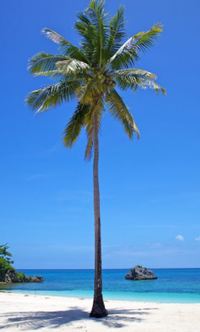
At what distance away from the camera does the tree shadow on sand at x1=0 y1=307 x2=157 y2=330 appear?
1338cm

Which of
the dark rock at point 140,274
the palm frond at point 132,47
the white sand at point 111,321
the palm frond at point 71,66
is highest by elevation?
the palm frond at point 132,47

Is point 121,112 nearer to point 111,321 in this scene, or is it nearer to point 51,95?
point 51,95

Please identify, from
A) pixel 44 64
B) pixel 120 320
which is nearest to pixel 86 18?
pixel 44 64

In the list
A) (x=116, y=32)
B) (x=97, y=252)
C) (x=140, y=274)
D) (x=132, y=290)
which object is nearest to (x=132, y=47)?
(x=116, y=32)

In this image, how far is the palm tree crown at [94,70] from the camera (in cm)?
1594

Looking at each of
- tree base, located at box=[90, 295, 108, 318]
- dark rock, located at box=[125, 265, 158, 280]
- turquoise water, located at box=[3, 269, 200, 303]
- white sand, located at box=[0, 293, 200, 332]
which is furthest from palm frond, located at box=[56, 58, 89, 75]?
dark rock, located at box=[125, 265, 158, 280]

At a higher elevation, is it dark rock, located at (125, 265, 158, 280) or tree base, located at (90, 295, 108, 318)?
dark rock, located at (125, 265, 158, 280)

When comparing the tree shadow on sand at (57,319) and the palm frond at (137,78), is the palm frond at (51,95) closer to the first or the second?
the palm frond at (137,78)

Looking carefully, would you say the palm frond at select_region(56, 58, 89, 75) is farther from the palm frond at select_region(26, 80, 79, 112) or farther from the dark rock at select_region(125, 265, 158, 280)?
the dark rock at select_region(125, 265, 158, 280)

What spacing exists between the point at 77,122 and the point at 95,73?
204 cm

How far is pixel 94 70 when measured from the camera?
1595 centimetres

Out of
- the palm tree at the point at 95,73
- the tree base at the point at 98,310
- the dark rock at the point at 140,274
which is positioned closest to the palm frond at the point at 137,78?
the palm tree at the point at 95,73

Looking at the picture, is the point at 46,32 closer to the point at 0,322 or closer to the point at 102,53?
the point at 102,53

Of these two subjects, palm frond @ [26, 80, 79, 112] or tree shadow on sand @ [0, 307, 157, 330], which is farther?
palm frond @ [26, 80, 79, 112]
